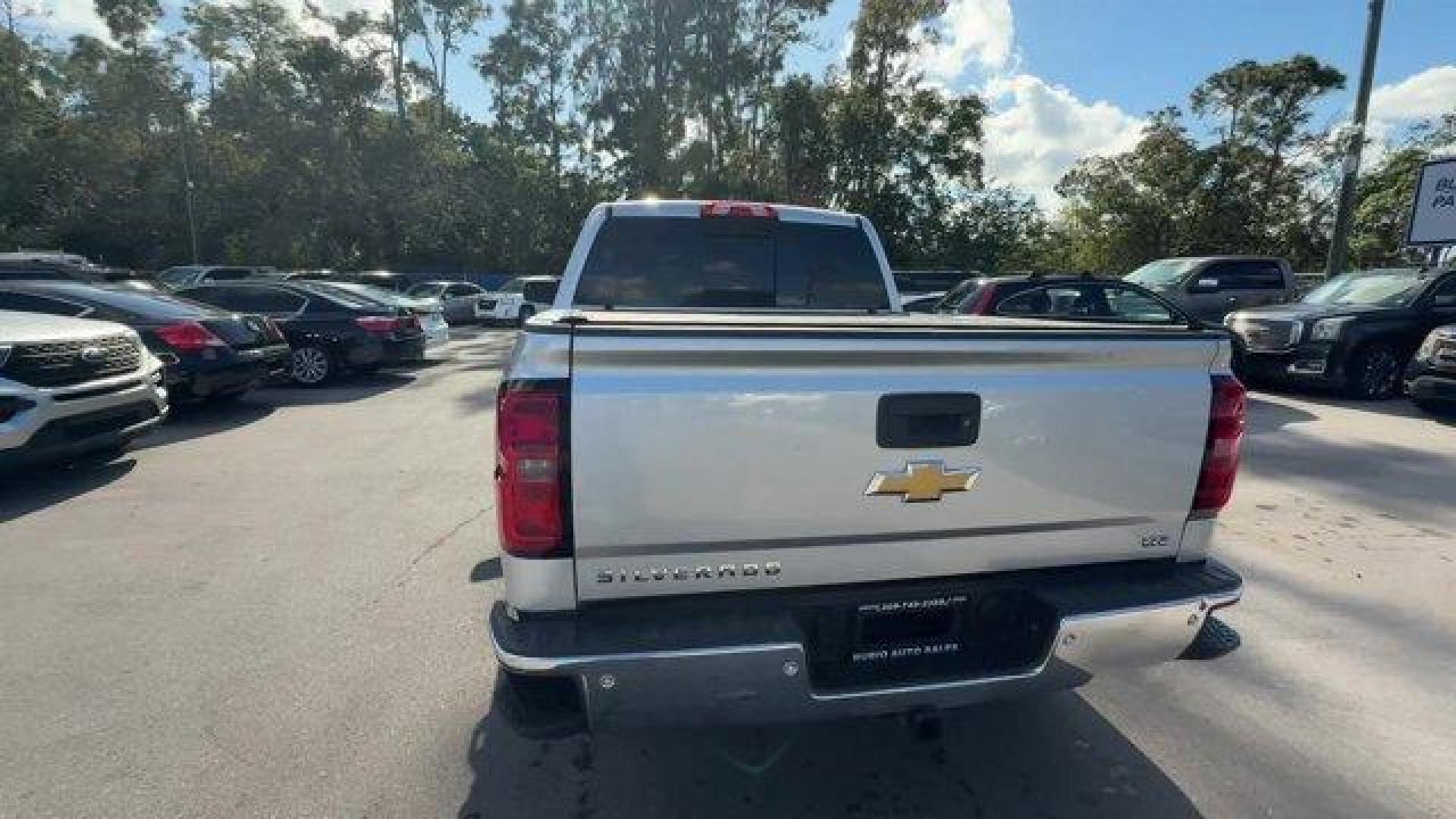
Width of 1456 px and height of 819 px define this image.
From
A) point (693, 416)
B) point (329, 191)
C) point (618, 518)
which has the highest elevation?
point (329, 191)

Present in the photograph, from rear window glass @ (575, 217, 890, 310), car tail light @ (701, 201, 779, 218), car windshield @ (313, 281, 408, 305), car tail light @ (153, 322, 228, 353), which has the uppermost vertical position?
car tail light @ (701, 201, 779, 218)

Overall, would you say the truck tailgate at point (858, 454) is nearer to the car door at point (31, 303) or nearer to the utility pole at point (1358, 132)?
the car door at point (31, 303)

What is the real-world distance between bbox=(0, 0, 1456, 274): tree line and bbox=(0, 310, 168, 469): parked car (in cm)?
2671

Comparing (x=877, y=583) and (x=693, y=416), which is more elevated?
(x=693, y=416)

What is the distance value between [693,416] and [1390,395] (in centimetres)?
1263

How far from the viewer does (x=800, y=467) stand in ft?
7.00

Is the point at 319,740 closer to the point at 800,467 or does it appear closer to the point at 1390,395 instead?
the point at 800,467

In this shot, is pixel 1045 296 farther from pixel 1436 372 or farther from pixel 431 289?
pixel 431 289

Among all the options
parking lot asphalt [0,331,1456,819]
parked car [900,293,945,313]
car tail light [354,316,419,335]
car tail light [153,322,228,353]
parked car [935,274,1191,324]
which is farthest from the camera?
parked car [900,293,945,313]

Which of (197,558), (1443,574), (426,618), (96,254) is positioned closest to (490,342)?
(197,558)

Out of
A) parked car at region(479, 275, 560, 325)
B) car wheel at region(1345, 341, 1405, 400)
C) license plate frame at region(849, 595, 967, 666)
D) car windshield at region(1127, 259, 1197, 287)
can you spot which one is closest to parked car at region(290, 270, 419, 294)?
parked car at region(479, 275, 560, 325)

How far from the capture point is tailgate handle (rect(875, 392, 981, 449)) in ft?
7.16

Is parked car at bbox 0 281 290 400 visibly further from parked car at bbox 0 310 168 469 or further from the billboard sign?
the billboard sign

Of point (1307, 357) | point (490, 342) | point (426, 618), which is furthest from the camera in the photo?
point (490, 342)
